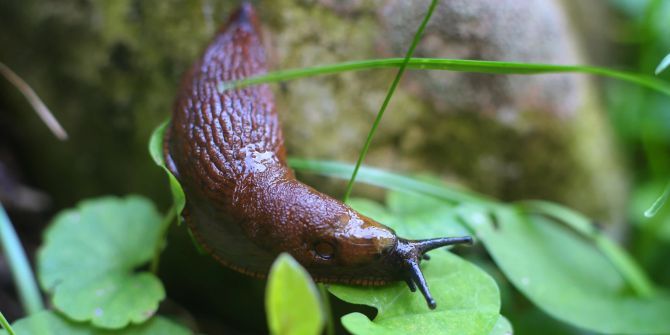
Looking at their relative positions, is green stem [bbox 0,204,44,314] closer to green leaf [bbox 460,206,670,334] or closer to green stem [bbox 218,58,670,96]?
green stem [bbox 218,58,670,96]

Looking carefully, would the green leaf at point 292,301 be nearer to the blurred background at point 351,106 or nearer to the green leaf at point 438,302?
the green leaf at point 438,302

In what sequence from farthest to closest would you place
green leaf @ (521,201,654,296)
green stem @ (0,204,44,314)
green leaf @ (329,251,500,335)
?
green leaf @ (521,201,654,296)
green stem @ (0,204,44,314)
green leaf @ (329,251,500,335)

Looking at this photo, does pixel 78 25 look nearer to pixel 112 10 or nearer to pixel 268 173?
pixel 112 10

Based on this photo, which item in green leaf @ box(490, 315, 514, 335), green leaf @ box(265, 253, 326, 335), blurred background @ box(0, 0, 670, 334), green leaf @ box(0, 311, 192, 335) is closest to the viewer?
green leaf @ box(265, 253, 326, 335)

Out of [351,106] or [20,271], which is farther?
[351,106]

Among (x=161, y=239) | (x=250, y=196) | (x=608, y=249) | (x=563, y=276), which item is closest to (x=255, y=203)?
(x=250, y=196)

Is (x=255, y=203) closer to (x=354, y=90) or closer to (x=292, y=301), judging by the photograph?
(x=292, y=301)

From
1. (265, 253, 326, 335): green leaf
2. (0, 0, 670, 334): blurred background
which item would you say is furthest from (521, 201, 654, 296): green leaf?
(265, 253, 326, 335): green leaf

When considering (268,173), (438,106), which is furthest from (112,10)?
(438,106)
